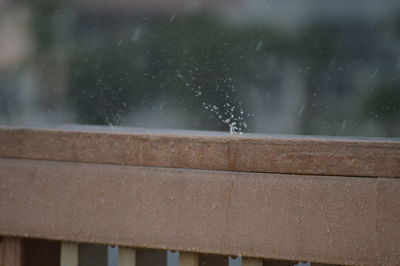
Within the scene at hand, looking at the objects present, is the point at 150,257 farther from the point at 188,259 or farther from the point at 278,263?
the point at 278,263

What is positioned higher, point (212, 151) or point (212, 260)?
point (212, 151)

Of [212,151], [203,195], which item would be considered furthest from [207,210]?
[212,151]

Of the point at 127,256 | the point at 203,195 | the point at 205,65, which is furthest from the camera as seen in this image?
the point at 205,65

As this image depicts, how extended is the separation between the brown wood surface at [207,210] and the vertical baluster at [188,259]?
65 millimetres

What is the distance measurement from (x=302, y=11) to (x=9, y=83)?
1173 mm

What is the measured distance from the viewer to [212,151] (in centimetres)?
160

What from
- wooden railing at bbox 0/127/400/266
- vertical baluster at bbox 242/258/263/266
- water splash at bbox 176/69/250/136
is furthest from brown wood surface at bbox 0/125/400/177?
vertical baluster at bbox 242/258/263/266

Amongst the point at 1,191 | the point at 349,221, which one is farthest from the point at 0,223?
the point at 349,221

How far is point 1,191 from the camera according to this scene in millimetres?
1799

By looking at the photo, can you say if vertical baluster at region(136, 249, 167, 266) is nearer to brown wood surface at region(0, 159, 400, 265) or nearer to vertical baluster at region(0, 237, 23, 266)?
brown wood surface at region(0, 159, 400, 265)

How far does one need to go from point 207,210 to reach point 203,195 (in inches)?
1.9

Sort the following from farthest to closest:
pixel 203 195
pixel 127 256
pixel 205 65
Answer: pixel 205 65, pixel 127 256, pixel 203 195

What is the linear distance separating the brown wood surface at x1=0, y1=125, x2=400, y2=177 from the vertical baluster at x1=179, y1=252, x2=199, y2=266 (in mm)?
290

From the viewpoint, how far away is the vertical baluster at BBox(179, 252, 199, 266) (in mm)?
1647
